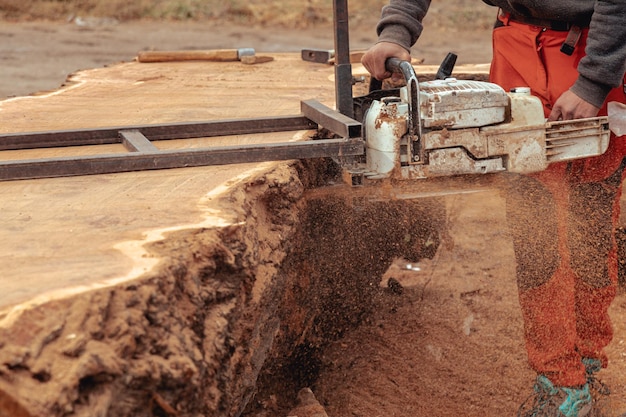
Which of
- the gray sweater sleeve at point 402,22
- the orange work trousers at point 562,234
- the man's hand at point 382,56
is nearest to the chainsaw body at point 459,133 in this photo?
the orange work trousers at point 562,234

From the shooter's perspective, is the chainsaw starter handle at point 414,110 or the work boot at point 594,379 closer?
the chainsaw starter handle at point 414,110

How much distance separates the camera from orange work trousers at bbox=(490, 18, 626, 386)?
8.39 feet

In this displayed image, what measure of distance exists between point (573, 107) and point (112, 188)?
4.47ft

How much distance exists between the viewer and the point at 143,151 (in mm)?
2178

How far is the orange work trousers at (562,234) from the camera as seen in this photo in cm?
256

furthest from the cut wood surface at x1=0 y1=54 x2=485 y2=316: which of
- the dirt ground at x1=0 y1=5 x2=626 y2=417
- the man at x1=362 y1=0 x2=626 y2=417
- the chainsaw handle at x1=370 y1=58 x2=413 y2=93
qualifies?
the dirt ground at x1=0 y1=5 x2=626 y2=417

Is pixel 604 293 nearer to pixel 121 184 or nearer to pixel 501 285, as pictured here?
pixel 501 285

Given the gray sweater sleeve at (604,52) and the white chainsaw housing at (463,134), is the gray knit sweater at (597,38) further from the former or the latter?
Result: the white chainsaw housing at (463,134)

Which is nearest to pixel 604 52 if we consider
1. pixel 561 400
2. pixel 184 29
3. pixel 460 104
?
pixel 460 104

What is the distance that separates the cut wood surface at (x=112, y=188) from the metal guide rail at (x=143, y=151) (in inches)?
1.2

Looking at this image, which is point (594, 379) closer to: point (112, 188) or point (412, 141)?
point (412, 141)

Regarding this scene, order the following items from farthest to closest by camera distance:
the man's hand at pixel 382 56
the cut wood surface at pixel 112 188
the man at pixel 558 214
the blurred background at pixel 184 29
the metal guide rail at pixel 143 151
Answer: the blurred background at pixel 184 29 < the man's hand at pixel 382 56 < the man at pixel 558 214 < the metal guide rail at pixel 143 151 < the cut wood surface at pixel 112 188

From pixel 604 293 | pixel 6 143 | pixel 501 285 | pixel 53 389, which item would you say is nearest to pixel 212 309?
pixel 53 389

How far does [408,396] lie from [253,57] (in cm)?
204
